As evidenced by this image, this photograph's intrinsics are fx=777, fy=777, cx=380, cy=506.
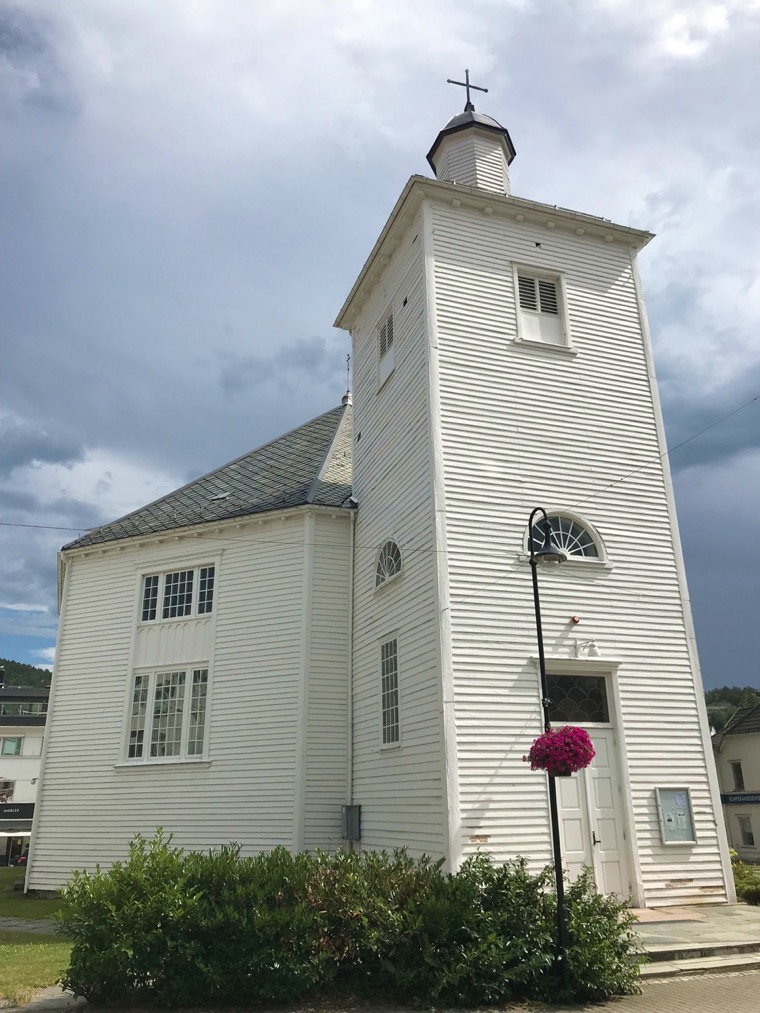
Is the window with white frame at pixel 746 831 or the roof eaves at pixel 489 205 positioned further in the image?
the window with white frame at pixel 746 831

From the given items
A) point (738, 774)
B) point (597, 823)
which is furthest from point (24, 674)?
point (597, 823)

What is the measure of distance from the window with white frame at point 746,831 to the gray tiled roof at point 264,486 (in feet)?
99.1

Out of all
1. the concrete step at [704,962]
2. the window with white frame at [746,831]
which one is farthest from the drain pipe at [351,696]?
the window with white frame at [746,831]

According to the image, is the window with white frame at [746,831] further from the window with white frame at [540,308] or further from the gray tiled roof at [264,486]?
the window with white frame at [540,308]

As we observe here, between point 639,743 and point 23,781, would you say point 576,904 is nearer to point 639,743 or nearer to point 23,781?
point 639,743

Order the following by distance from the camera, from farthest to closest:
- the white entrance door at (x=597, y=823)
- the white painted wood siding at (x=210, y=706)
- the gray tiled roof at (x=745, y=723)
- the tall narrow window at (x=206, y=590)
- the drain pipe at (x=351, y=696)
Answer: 1. the gray tiled roof at (x=745, y=723)
2. the tall narrow window at (x=206, y=590)
3. the white painted wood siding at (x=210, y=706)
4. the drain pipe at (x=351, y=696)
5. the white entrance door at (x=597, y=823)

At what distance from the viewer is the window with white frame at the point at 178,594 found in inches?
674

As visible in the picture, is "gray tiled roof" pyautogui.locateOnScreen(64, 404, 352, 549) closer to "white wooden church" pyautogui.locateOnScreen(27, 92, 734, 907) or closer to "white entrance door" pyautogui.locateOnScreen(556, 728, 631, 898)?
"white wooden church" pyautogui.locateOnScreen(27, 92, 734, 907)

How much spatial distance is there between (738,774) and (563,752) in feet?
120

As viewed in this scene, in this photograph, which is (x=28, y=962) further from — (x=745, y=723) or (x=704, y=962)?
(x=745, y=723)

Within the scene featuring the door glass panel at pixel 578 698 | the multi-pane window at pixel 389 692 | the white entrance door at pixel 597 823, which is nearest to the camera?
the white entrance door at pixel 597 823

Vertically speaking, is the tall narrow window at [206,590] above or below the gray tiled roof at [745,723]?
above

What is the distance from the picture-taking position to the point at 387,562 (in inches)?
569

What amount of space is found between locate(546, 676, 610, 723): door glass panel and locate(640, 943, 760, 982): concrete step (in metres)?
3.69
